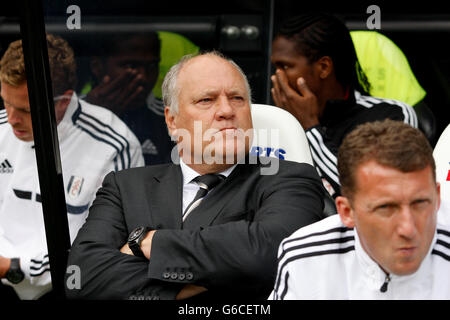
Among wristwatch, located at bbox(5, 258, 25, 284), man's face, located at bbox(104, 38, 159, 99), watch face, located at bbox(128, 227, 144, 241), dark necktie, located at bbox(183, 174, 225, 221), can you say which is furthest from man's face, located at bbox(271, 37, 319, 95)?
wristwatch, located at bbox(5, 258, 25, 284)

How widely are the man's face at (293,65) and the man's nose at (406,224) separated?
55.0 inches

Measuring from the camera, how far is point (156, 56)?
10.2ft

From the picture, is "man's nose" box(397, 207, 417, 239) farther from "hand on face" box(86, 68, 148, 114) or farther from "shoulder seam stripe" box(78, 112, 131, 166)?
"hand on face" box(86, 68, 148, 114)

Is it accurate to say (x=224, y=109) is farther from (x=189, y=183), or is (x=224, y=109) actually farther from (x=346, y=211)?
(x=346, y=211)

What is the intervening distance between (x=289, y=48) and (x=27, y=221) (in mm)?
1216

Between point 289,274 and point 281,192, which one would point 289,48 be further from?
point 289,274

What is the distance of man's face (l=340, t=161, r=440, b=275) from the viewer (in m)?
1.40

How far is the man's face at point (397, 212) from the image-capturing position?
4.59 feet

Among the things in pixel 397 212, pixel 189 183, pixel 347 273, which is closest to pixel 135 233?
pixel 189 183

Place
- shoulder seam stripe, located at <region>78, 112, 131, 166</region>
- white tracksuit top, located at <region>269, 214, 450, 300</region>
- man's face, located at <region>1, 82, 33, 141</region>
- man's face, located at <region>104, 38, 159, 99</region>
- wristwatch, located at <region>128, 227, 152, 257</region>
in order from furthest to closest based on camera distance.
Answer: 1. man's face, located at <region>104, 38, 159, 99</region>
2. man's face, located at <region>1, 82, 33, 141</region>
3. shoulder seam stripe, located at <region>78, 112, 131, 166</region>
4. wristwatch, located at <region>128, 227, 152, 257</region>
5. white tracksuit top, located at <region>269, 214, 450, 300</region>

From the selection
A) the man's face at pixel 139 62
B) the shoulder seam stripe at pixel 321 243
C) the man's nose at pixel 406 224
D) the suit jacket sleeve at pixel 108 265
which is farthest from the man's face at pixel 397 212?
the man's face at pixel 139 62

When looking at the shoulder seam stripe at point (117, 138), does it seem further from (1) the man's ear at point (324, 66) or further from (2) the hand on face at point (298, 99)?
(1) the man's ear at point (324, 66)

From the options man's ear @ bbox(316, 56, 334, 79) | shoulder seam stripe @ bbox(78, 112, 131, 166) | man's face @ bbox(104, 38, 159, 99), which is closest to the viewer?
shoulder seam stripe @ bbox(78, 112, 131, 166)
